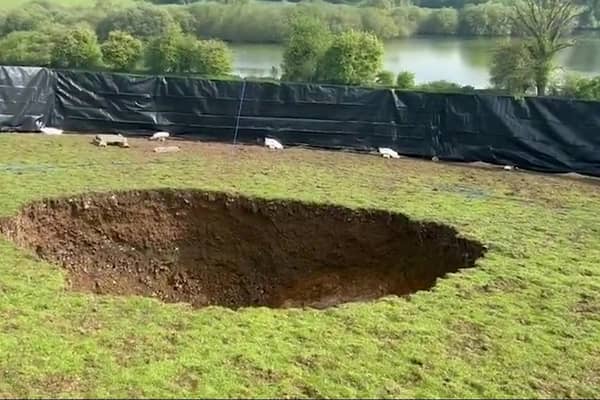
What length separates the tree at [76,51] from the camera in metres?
17.7

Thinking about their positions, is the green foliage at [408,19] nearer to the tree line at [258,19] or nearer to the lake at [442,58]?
the tree line at [258,19]

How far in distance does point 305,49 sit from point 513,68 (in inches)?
180

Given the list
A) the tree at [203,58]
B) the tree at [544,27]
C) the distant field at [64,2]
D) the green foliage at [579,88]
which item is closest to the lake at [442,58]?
the tree at [544,27]

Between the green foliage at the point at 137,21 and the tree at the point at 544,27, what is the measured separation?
946 cm

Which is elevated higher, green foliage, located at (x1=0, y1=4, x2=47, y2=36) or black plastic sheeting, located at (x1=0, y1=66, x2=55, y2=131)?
green foliage, located at (x1=0, y1=4, x2=47, y2=36)

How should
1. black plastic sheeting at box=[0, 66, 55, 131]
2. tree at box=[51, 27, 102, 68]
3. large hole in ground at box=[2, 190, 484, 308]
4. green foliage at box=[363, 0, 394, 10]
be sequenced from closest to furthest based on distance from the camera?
large hole in ground at box=[2, 190, 484, 308]
black plastic sheeting at box=[0, 66, 55, 131]
tree at box=[51, 27, 102, 68]
green foliage at box=[363, 0, 394, 10]

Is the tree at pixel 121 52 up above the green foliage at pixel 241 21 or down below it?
below

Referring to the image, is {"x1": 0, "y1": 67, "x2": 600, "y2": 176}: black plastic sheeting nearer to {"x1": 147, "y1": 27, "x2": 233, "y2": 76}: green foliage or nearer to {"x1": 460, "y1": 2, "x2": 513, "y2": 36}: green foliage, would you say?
{"x1": 147, "y1": 27, "x2": 233, "y2": 76}: green foliage

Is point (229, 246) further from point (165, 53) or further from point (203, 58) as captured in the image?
point (165, 53)

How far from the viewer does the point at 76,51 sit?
1767cm

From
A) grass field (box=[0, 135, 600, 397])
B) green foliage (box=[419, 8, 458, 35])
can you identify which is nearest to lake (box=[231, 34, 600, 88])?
green foliage (box=[419, 8, 458, 35])

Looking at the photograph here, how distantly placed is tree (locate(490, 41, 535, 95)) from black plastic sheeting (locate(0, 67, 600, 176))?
4.20 m

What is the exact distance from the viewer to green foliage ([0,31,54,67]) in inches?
716

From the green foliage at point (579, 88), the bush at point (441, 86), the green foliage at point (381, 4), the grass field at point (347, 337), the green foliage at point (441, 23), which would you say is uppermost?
the green foliage at point (381, 4)
